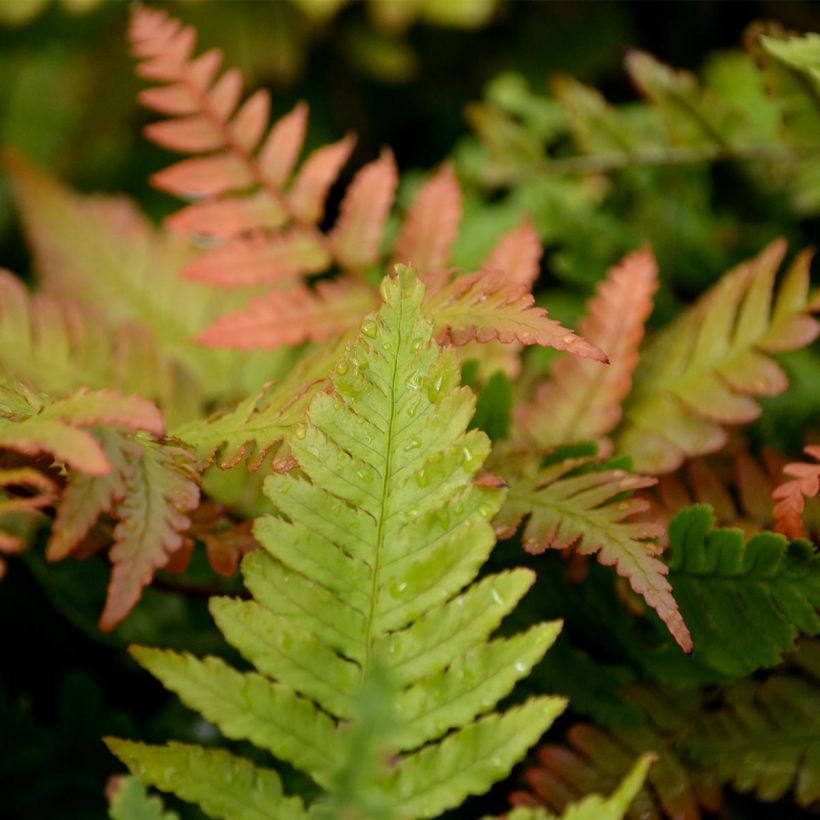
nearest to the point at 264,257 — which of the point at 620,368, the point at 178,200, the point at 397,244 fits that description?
the point at 397,244

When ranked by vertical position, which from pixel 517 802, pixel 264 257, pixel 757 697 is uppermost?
pixel 264 257

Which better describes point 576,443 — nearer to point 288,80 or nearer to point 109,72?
point 288,80


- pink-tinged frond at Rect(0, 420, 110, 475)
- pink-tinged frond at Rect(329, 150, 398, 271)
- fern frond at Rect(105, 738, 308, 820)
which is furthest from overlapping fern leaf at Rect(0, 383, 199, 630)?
pink-tinged frond at Rect(329, 150, 398, 271)

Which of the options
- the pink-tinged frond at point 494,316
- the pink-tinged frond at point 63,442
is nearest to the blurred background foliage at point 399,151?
the pink-tinged frond at point 63,442

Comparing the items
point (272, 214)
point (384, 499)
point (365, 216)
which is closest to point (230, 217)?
point (272, 214)

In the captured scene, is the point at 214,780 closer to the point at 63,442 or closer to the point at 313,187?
the point at 63,442

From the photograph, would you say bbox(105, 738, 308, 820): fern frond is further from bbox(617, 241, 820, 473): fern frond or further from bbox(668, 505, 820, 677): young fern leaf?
bbox(617, 241, 820, 473): fern frond

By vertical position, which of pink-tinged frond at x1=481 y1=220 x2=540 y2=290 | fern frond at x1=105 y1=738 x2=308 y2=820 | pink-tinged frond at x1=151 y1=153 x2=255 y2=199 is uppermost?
pink-tinged frond at x1=481 y1=220 x2=540 y2=290
